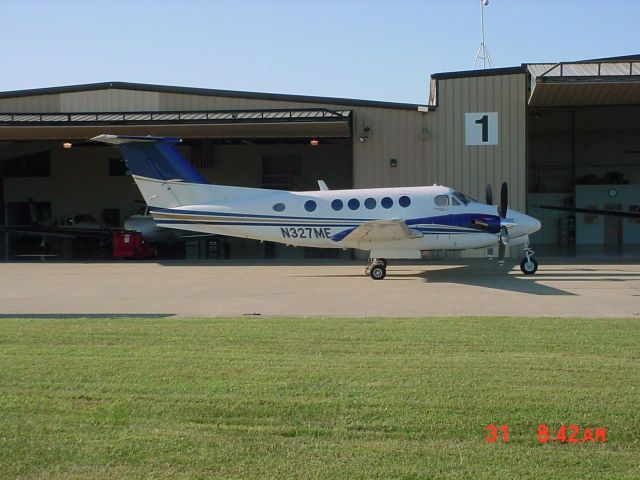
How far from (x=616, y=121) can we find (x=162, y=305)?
33.0 metres

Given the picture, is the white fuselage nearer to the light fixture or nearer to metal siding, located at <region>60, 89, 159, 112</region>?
the light fixture

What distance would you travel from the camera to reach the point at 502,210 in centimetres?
2058

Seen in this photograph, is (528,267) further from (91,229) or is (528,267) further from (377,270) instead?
(91,229)

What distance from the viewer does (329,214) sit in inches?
846

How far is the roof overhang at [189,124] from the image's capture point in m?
27.0

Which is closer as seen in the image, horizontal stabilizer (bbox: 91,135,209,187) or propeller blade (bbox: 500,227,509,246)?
propeller blade (bbox: 500,227,509,246)

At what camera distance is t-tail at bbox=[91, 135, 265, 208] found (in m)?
21.8

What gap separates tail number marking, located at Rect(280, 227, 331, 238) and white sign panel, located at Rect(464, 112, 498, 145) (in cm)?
902

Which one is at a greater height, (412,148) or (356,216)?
(412,148)

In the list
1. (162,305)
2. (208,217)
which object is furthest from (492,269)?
(162,305)

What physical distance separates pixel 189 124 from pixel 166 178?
5.74 metres

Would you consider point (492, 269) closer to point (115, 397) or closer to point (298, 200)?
point (298, 200)

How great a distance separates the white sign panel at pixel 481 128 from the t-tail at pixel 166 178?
985 cm
